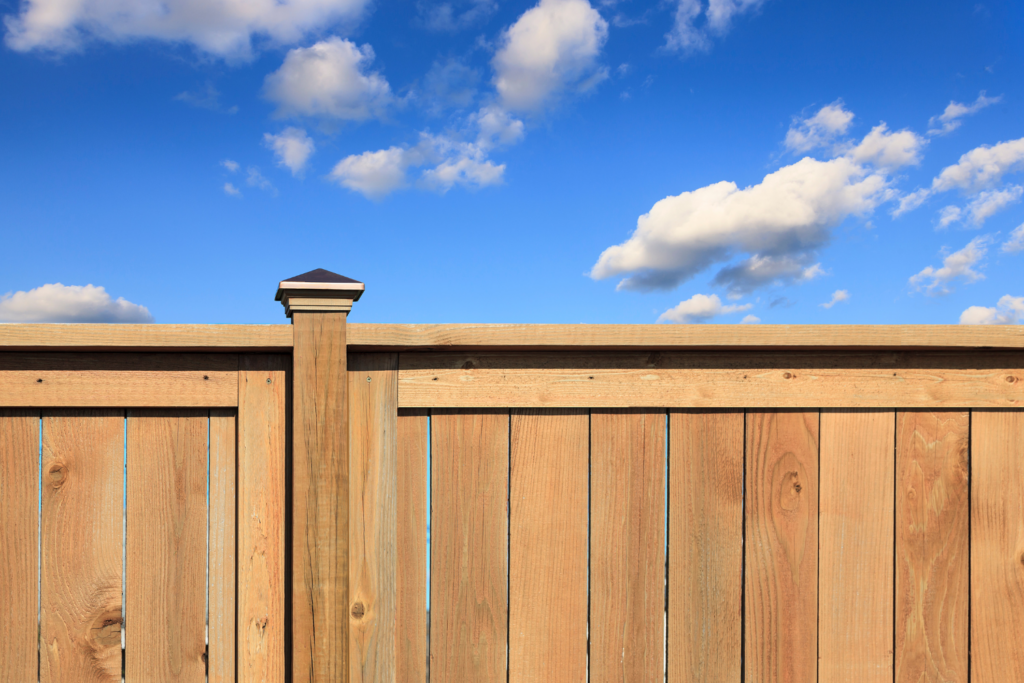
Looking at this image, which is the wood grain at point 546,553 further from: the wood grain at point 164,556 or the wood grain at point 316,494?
the wood grain at point 164,556

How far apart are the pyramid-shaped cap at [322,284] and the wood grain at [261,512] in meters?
0.22

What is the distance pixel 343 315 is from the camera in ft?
5.17

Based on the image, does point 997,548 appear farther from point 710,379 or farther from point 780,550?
point 710,379

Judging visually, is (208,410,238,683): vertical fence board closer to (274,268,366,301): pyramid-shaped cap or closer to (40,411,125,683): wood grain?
(40,411,125,683): wood grain

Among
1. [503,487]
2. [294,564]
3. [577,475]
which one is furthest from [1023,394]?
[294,564]

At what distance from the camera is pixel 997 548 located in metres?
1.79

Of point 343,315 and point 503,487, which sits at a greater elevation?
point 343,315

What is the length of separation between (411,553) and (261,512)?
0.42 metres

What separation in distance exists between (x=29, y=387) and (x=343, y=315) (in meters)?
0.88

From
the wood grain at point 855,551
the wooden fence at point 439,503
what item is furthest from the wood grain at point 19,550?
the wood grain at point 855,551

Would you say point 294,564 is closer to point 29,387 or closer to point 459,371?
point 459,371

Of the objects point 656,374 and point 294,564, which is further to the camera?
point 656,374

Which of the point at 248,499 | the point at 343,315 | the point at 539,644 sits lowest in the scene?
the point at 539,644

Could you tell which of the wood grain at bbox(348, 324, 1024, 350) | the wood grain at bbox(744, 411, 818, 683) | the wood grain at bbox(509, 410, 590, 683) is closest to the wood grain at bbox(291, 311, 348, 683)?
the wood grain at bbox(348, 324, 1024, 350)
